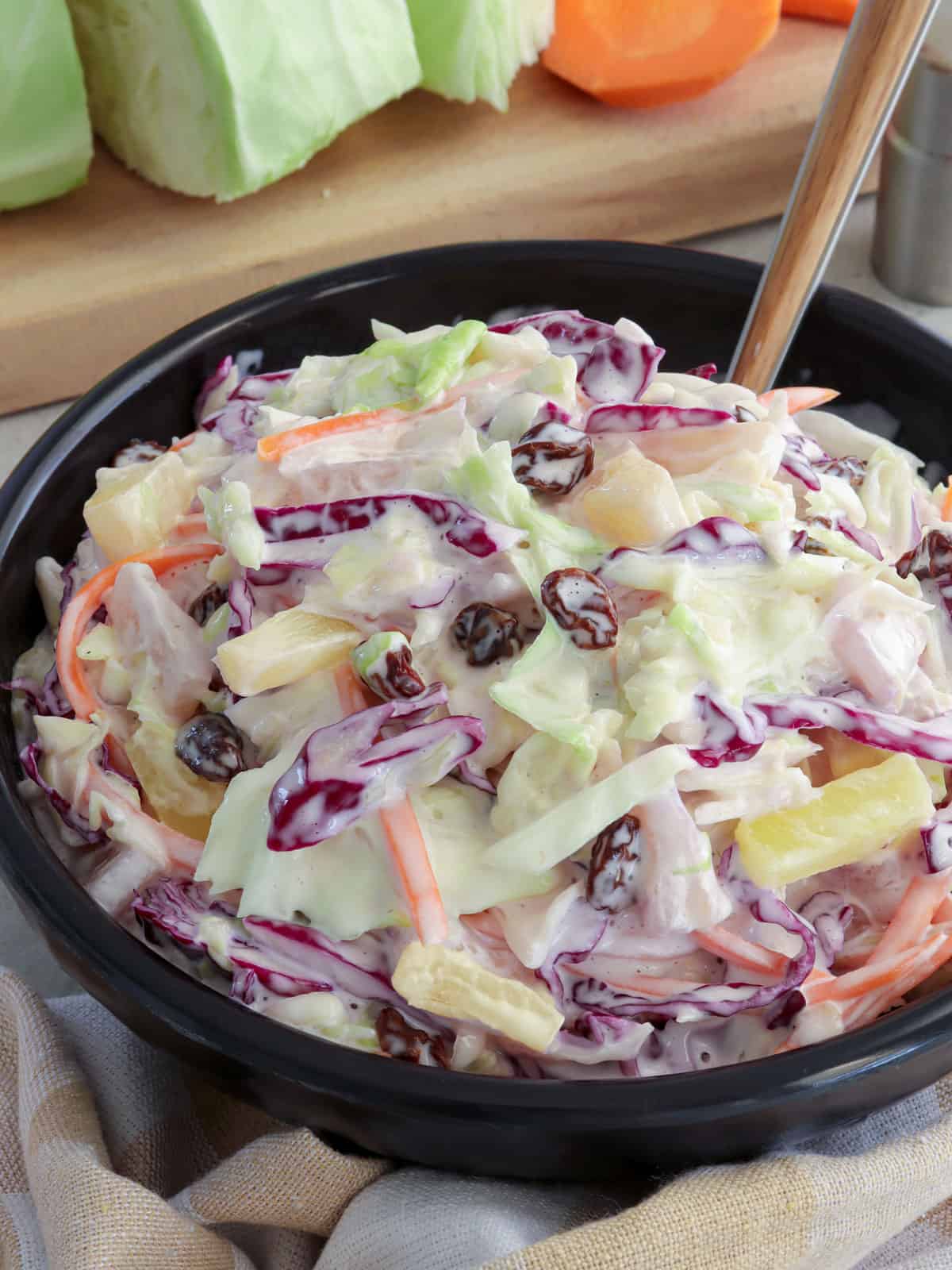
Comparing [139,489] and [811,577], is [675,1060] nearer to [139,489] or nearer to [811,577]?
[811,577]

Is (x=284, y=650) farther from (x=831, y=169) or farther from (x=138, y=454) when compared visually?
(x=831, y=169)

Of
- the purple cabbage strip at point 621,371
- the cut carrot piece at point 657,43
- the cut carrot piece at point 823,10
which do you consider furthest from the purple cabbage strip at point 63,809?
the cut carrot piece at point 823,10

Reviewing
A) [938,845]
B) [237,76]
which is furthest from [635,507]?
[237,76]

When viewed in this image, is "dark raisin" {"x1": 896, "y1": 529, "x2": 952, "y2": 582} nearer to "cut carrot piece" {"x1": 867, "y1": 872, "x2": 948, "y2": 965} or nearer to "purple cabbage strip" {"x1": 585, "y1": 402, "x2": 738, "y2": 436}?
"purple cabbage strip" {"x1": 585, "y1": 402, "x2": 738, "y2": 436}

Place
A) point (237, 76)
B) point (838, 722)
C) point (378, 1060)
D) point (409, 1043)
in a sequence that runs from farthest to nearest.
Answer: point (237, 76), point (838, 722), point (409, 1043), point (378, 1060)

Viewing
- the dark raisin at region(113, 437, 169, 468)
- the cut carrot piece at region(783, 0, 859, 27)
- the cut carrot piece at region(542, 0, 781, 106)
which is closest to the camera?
the dark raisin at region(113, 437, 169, 468)

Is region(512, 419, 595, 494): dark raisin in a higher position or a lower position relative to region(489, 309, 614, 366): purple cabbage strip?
higher

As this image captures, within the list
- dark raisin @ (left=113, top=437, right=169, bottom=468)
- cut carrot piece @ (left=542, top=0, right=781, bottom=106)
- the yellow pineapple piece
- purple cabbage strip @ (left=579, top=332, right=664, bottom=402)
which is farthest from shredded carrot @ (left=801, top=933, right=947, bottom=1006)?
cut carrot piece @ (left=542, top=0, right=781, bottom=106)
